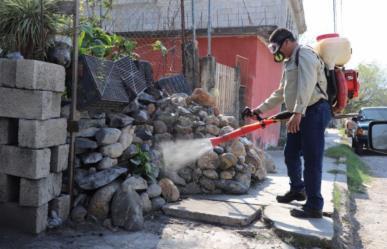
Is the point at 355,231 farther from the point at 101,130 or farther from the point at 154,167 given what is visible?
the point at 101,130

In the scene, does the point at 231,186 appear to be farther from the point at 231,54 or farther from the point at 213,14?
the point at 213,14

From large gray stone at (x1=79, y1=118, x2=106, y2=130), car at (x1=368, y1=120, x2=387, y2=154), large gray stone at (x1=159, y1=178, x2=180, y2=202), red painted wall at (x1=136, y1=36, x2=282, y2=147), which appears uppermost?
red painted wall at (x1=136, y1=36, x2=282, y2=147)

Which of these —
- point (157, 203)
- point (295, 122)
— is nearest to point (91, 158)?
point (157, 203)

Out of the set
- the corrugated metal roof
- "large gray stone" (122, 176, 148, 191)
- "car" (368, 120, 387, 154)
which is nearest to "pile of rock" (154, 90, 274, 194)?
"large gray stone" (122, 176, 148, 191)

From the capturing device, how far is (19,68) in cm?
324

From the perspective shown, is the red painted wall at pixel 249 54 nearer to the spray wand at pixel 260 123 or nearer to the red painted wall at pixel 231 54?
the red painted wall at pixel 231 54

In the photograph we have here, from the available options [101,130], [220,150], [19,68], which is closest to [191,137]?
[220,150]

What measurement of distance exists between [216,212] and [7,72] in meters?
2.32

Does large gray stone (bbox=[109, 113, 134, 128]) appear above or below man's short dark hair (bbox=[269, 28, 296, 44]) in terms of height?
below

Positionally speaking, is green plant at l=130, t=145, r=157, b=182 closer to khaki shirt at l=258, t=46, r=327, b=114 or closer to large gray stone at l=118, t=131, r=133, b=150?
large gray stone at l=118, t=131, r=133, b=150

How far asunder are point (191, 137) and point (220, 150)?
42 cm

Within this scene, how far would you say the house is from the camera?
9492mm

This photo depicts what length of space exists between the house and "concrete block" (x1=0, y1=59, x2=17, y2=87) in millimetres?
5060

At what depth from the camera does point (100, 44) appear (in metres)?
4.79
